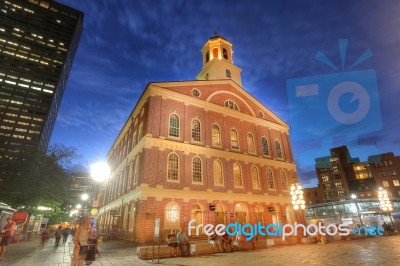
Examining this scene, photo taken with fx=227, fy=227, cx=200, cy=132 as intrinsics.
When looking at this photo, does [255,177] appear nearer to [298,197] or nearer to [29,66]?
[298,197]

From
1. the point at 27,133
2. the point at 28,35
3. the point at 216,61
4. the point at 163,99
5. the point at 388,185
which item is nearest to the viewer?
the point at 163,99

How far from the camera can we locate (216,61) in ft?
106

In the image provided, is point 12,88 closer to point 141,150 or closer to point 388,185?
point 141,150

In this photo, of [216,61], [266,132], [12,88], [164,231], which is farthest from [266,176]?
[12,88]

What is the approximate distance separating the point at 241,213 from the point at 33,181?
83.0 ft

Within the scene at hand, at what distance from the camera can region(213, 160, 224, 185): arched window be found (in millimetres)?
23366

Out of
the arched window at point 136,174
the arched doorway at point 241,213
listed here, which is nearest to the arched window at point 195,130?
the arched window at point 136,174

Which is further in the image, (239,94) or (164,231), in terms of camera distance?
(239,94)

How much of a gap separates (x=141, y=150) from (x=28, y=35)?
134 meters

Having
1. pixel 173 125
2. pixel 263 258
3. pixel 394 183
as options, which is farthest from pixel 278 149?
pixel 394 183

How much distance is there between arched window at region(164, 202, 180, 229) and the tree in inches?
770

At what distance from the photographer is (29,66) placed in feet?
361

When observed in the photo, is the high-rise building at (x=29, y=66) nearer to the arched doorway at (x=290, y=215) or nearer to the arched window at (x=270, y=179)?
the arched window at (x=270, y=179)

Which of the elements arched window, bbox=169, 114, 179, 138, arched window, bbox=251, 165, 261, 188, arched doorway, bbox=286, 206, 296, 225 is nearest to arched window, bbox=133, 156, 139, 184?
arched window, bbox=169, 114, 179, 138
